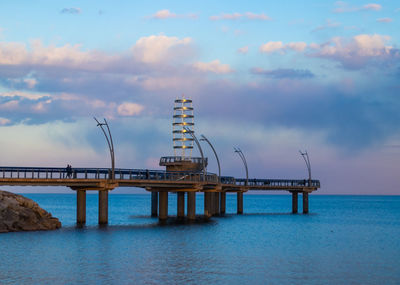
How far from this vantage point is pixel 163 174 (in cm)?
7419

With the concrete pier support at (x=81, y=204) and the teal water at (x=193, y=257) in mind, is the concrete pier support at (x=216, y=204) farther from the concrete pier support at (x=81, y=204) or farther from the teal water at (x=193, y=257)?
the concrete pier support at (x=81, y=204)

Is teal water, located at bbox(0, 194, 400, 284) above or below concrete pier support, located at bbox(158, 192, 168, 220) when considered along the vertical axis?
below

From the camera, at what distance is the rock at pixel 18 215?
5551 centimetres

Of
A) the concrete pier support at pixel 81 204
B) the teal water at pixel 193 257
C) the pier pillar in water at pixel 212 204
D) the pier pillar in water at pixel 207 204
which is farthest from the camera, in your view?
the pier pillar in water at pixel 212 204

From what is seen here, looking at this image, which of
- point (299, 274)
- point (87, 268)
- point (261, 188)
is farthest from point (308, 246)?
point (261, 188)

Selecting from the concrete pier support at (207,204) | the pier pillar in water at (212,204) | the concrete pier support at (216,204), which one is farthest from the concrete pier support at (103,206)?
the concrete pier support at (216,204)

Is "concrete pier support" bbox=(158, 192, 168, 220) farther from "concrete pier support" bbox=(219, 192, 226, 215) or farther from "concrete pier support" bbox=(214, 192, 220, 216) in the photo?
"concrete pier support" bbox=(219, 192, 226, 215)

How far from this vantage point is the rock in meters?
55.5

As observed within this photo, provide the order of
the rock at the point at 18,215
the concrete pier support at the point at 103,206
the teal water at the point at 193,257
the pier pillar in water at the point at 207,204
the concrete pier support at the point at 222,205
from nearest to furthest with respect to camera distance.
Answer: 1. the teal water at the point at 193,257
2. the rock at the point at 18,215
3. the concrete pier support at the point at 103,206
4. the pier pillar in water at the point at 207,204
5. the concrete pier support at the point at 222,205

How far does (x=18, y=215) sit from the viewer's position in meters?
57.0

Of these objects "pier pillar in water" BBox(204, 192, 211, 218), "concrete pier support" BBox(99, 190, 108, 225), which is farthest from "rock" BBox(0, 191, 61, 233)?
"pier pillar in water" BBox(204, 192, 211, 218)

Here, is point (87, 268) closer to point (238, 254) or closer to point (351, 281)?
point (238, 254)

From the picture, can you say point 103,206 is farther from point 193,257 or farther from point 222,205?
point 222,205

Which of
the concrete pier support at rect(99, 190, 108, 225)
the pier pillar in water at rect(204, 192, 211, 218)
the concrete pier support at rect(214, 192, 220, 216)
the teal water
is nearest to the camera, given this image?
the teal water
